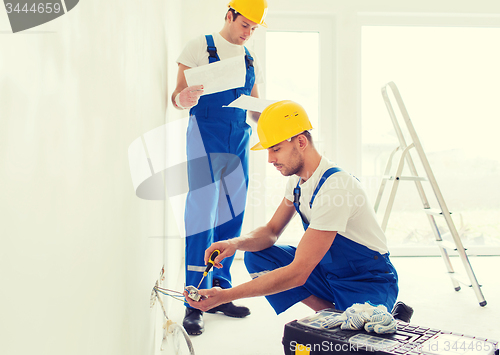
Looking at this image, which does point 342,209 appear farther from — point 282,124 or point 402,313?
point 402,313

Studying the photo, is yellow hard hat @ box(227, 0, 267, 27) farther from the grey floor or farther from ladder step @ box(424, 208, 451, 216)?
ladder step @ box(424, 208, 451, 216)

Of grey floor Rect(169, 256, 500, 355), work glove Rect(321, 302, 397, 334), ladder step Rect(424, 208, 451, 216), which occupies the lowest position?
grey floor Rect(169, 256, 500, 355)

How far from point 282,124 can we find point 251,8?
674 millimetres

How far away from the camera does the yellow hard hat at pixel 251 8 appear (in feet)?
5.74

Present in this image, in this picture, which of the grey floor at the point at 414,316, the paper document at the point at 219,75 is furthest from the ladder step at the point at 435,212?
the paper document at the point at 219,75

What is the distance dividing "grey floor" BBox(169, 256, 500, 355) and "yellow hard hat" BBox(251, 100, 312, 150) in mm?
892

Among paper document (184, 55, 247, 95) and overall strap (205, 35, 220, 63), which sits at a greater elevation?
overall strap (205, 35, 220, 63)

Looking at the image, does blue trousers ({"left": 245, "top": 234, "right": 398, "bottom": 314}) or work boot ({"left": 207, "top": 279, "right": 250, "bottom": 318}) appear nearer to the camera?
blue trousers ({"left": 245, "top": 234, "right": 398, "bottom": 314})

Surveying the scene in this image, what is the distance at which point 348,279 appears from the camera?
1.44 metres

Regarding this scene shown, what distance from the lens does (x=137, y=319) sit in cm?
112

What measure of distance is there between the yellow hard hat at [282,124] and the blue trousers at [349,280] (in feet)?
1.39

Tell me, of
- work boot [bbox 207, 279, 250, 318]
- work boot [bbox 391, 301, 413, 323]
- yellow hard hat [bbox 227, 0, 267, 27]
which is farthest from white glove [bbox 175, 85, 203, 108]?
work boot [bbox 391, 301, 413, 323]

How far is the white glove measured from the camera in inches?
64.2

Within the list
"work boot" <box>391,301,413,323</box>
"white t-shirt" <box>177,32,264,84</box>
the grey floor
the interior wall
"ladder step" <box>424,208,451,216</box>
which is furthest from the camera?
"ladder step" <box>424,208,451,216</box>
